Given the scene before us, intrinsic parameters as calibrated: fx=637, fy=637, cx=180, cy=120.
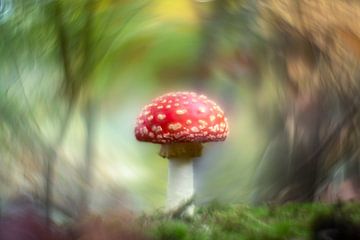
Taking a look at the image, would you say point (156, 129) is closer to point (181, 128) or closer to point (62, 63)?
point (181, 128)

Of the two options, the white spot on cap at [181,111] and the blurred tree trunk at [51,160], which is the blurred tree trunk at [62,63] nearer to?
the blurred tree trunk at [51,160]

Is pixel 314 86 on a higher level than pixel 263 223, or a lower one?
higher

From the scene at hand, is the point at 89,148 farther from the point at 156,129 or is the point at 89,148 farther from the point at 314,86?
the point at 314,86

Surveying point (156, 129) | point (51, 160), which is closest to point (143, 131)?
point (156, 129)

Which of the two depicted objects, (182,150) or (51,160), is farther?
(182,150)

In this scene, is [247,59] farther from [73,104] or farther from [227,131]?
[73,104]

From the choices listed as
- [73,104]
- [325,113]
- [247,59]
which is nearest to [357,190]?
[325,113]
